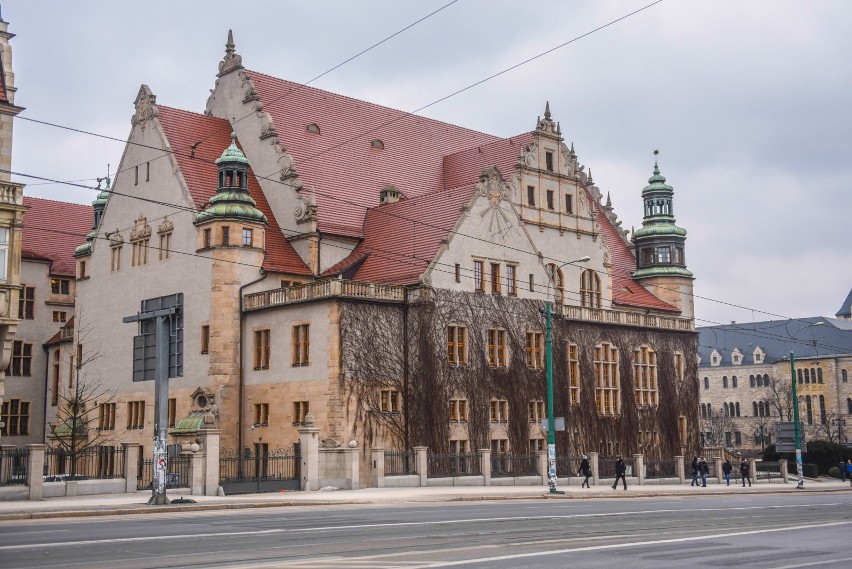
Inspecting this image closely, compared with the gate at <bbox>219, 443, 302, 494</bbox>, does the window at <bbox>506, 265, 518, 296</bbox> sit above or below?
above

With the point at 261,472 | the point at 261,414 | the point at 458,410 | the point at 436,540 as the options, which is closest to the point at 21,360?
the point at 261,414

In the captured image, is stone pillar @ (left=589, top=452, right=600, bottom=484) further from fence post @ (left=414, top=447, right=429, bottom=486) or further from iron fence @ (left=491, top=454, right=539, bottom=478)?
fence post @ (left=414, top=447, right=429, bottom=486)

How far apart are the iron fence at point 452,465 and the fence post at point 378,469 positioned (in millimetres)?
3025

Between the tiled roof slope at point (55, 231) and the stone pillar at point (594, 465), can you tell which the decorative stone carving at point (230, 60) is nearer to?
the tiled roof slope at point (55, 231)

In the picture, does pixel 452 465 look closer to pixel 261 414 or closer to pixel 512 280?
pixel 261 414

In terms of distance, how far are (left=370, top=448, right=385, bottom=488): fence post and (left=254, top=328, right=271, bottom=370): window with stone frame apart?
8.99 m

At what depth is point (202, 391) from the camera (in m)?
48.1

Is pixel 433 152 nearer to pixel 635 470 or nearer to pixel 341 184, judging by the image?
pixel 341 184

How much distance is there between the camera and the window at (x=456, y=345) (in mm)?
49344

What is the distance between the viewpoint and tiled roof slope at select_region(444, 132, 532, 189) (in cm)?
5788

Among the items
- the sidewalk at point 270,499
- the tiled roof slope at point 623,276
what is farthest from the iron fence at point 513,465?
the tiled roof slope at point 623,276

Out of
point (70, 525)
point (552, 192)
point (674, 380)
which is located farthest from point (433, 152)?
point (70, 525)

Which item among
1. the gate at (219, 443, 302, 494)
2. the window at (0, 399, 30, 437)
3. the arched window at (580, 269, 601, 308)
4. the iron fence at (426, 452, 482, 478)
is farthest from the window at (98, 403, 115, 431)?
the arched window at (580, 269, 601, 308)

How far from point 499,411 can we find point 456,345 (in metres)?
4.36
